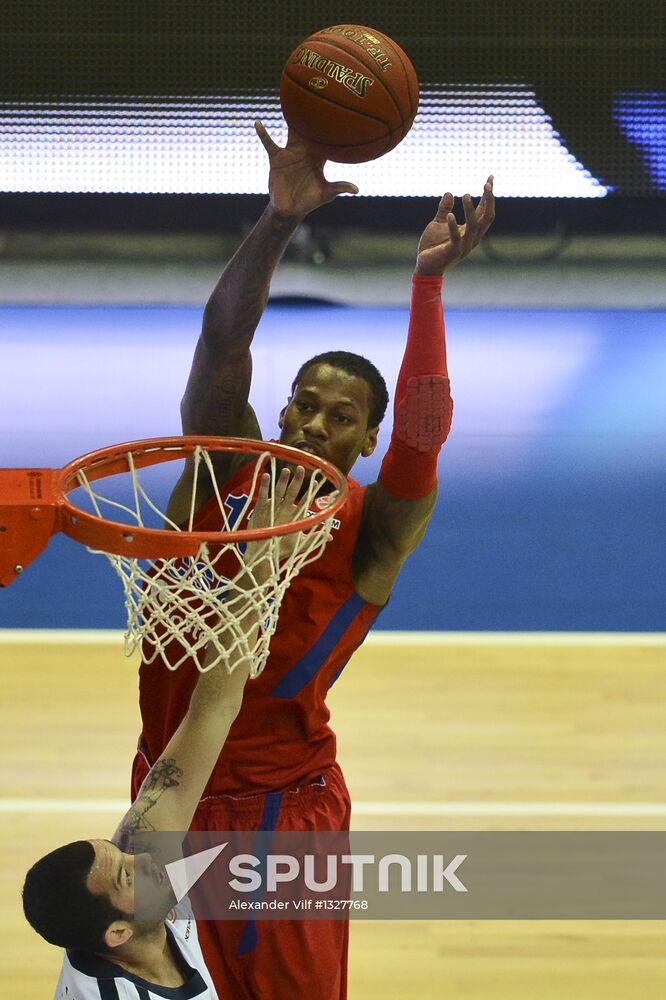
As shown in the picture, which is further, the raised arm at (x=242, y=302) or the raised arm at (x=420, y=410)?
the raised arm at (x=242, y=302)

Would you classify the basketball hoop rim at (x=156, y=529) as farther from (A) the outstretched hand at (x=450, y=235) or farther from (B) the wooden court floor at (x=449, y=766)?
(B) the wooden court floor at (x=449, y=766)

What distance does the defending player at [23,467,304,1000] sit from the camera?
2287 millimetres

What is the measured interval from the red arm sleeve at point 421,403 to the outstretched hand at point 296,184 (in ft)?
0.98

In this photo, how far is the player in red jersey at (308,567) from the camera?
2773 millimetres

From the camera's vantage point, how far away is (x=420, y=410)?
269 centimetres

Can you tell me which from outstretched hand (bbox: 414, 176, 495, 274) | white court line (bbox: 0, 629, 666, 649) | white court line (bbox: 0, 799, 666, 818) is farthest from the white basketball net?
white court line (bbox: 0, 629, 666, 649)

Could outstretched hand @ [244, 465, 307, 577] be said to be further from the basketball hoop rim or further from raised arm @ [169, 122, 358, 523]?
raised arm @ [169, 122, 358, 523]

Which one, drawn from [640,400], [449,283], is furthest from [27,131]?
[640,400]

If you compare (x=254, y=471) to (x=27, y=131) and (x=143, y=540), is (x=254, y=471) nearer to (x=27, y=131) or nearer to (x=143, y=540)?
(x=143, y=540)

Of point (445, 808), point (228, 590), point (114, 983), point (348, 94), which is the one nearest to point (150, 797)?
point (114, 983)

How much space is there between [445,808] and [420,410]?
2190 millimetres

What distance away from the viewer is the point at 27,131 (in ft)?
40.0

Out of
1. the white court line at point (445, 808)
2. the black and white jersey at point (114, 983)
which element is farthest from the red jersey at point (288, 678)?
the white court line at point (445, 808)

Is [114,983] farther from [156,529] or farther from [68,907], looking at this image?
[156,529]
